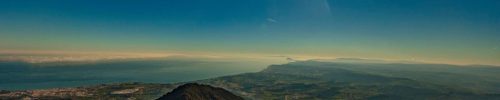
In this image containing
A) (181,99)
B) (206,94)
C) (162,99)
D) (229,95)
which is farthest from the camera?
(229,95)

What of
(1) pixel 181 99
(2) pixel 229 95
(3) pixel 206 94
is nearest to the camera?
(1) pixel 181 99

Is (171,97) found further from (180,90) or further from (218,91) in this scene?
(218,91)

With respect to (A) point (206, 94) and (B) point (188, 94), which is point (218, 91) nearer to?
(A) point (206, 94)

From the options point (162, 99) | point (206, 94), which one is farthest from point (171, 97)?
point (206, 94)

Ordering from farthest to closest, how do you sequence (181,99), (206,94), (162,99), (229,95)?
(229,95) < (206,94) < (162,99) < (181,99)

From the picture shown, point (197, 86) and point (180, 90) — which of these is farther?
point (197, 86)

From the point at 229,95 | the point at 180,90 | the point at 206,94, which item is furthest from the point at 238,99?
the point at 180,90
